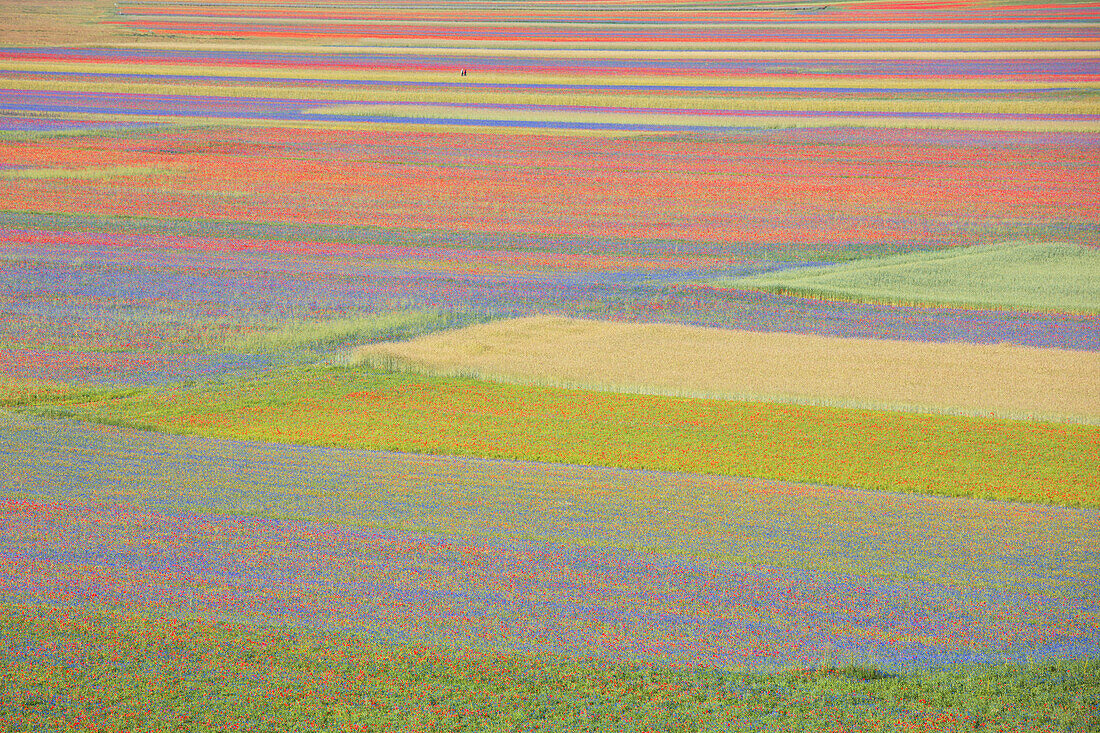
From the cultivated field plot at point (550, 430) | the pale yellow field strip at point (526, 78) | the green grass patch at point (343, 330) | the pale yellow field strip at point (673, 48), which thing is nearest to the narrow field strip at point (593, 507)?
the cultivated field plot at point (550, 430)

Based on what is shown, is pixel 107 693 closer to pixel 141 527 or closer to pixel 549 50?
pixel 141 527

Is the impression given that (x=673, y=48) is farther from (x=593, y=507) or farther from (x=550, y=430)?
(x=593, y=507)

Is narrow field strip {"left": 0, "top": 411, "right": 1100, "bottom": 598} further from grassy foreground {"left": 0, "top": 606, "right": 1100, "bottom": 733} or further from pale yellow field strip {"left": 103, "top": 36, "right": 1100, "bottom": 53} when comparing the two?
pale yellow field strip {"left": 103, "top": 36, "right": 1100, "bottom": 53}

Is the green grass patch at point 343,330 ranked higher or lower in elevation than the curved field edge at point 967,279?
lower

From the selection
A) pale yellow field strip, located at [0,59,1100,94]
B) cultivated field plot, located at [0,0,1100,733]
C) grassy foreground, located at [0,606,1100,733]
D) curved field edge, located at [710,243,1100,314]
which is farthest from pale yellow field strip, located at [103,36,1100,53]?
grassy foreground, located at [0,606,1100,733]

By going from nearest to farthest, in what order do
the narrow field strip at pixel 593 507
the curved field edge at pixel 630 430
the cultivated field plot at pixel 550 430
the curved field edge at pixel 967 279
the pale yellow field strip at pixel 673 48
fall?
the cultivated field plot at pixel 550 430 < the narrow field strip at pixel 593 507 < the curved field edge at pixel 630 430 < the curved field edge at pixel 967 279 < the pale yellow field strip at pixel 673 48

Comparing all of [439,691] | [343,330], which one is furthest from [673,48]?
[439,691]

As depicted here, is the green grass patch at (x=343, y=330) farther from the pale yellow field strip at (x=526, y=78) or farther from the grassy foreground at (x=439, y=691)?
the pale yellow field strip at (x=526, y=78)

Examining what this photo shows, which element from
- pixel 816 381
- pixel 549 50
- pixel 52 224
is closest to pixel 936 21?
pixel 549 50
